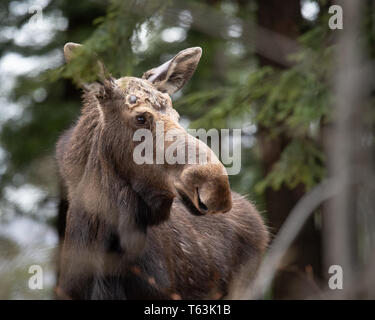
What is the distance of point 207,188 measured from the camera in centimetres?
452

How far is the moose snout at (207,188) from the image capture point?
4496mm

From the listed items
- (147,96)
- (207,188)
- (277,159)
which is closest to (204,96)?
(277,159)

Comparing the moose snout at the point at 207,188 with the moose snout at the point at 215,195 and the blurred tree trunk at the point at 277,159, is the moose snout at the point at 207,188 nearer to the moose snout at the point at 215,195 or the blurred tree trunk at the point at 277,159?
the moose snout at the point at 215,195

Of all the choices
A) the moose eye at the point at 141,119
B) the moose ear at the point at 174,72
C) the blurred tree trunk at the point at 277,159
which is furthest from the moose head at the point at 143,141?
the blurred tree trunk at the point at 277,159

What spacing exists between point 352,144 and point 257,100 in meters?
7.54

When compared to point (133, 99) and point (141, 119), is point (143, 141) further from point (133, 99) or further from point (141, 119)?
point (133, 99)

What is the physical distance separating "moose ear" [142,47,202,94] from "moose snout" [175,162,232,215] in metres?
1.59

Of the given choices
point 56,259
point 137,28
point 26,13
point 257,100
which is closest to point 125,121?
point 56,259

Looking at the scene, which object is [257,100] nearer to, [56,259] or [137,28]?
[137,28]

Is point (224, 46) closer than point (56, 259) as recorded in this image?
No

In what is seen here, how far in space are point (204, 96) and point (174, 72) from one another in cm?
279

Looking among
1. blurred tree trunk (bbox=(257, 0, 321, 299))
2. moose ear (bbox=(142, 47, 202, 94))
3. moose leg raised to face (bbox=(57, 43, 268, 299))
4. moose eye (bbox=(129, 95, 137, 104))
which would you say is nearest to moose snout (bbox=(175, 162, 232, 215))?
moose leg raised to face (bbox=(57, 43, 268, 299))

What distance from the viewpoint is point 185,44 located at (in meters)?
11.1

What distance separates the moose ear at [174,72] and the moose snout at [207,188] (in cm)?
159
